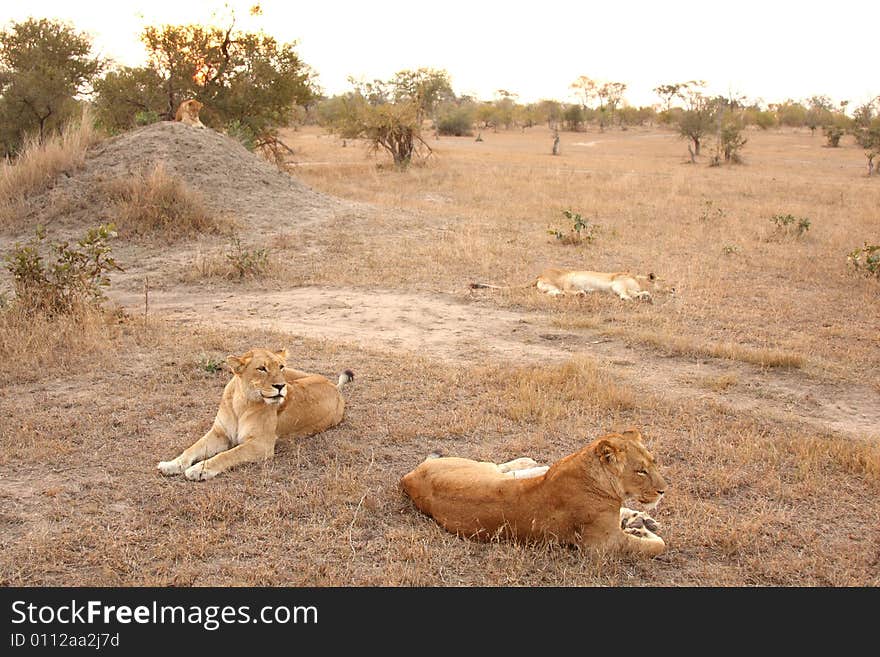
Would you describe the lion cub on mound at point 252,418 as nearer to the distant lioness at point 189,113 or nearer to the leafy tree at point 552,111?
the distant lioness at point 189,113

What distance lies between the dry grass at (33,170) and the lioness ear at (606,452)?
41.1 ft

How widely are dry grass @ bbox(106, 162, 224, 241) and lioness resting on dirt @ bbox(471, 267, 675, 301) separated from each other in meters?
5.44

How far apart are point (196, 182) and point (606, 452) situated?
40.2ft

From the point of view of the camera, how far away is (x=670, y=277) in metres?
11.3

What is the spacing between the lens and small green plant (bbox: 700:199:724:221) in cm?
1638

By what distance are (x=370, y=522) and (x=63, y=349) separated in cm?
413

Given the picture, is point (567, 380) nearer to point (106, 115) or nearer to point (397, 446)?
point (397, 446)

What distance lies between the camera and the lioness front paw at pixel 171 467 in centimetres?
500

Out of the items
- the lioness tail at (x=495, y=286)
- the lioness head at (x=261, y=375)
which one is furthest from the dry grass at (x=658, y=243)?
the lioness head at (x=261, y=375)

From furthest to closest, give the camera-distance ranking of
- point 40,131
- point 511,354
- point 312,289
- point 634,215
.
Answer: point 40,131 → point 634,215 → point 312,289 → point 511,354

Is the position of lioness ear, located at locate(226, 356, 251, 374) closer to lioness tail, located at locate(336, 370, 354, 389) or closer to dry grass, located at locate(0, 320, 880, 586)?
dry grass, located at locate(0, 320, 880, 586)

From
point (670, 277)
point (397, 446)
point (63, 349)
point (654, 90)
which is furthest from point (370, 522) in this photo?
point (654, 90)

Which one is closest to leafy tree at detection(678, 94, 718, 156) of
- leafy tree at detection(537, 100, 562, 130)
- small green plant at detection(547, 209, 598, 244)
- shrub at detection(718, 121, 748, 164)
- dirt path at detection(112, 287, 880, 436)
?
shrub at detection(718, 121, 748, 164)

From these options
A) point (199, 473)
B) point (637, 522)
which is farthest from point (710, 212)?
point (199, 473)
